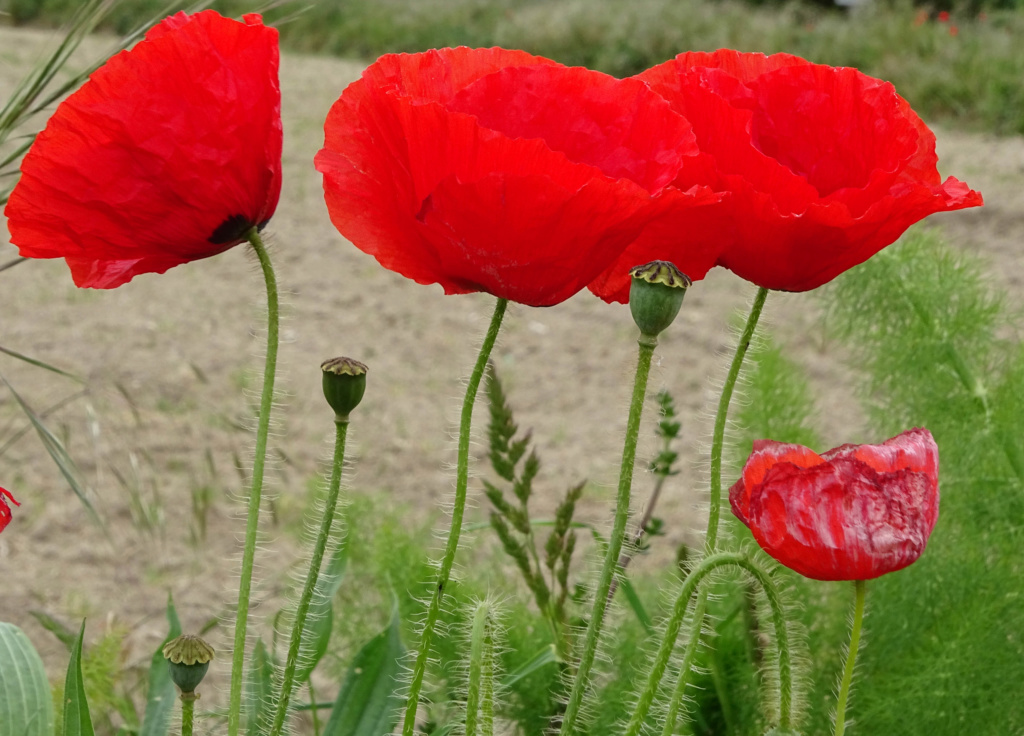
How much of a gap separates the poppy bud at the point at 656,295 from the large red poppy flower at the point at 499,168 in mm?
26

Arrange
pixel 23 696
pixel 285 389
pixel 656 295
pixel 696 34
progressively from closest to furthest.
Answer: pixel 656 295, pixel 23 696, pixel 285 389, pixel 696 34

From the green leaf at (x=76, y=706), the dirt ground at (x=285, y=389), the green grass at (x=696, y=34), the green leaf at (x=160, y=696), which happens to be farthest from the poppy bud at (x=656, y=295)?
the green grass at (x=696, y=34)

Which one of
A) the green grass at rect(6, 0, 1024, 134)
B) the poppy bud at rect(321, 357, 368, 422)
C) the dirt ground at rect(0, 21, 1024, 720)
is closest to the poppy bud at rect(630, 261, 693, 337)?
the poppy bud at rect(321, 357, 368, 422)

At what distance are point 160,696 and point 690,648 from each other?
50 cm

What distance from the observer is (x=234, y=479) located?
7.41 ft

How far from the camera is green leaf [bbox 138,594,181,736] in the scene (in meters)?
0.86

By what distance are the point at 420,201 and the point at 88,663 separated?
0.80 m

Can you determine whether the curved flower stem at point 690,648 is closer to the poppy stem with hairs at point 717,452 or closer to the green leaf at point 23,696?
the poppy stem with hairs at point 717,452

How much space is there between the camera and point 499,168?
1.61ft

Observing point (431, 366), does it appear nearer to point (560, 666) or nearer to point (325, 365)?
point (560, 666)

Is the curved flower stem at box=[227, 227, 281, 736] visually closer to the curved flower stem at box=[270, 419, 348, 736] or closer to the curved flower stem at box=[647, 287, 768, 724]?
the curved flower stem at box=[270, 419, 348, 736]

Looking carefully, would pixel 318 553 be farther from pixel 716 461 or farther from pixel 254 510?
pixel 716 461

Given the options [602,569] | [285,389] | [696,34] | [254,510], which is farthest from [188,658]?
[696,34]

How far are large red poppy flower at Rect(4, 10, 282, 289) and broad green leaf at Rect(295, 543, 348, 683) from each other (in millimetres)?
237
